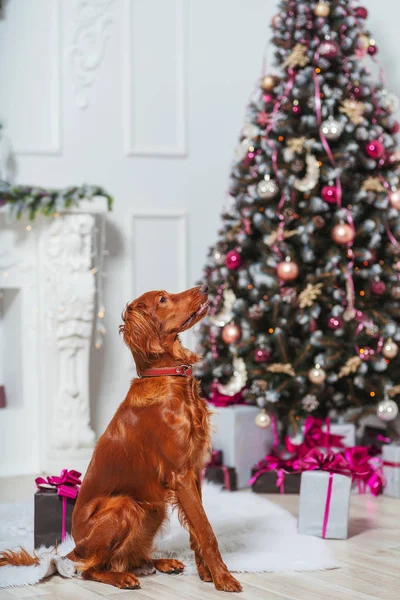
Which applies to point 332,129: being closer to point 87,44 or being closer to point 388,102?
point 388,102

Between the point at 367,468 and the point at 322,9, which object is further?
the point at 322,9

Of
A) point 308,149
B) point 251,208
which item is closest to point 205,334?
point 251,208

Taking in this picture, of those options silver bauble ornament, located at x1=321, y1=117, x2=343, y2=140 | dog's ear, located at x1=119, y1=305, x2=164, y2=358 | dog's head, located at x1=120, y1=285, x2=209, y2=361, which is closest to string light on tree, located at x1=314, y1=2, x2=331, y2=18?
silver bauble ornament, located at x1=321, y1=117, x2=343, y2=140

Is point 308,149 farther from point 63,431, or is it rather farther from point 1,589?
point 1,589

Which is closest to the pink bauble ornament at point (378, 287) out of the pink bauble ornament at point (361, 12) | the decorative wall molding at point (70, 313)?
the pink bauble ornament at point (361, 12)

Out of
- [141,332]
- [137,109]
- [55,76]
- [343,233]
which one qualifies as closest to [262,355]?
[343,233]

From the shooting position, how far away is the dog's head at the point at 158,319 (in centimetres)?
270

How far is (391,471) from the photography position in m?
4.05

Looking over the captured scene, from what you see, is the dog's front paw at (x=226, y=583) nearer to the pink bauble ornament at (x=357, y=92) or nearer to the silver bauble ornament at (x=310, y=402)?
the silver bauble ornament at (x=310, y=402)

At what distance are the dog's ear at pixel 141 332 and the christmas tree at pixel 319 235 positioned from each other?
1440 mm

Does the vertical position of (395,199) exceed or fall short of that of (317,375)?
it exceeds it

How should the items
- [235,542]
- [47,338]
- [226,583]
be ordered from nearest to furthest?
1. [226,583]
2. [235,542]
3. [47,338]

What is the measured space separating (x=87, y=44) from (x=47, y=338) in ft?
5.46

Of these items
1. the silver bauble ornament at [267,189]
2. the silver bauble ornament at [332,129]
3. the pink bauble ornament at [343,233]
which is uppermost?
the silver bauble ornament at [332,129]
